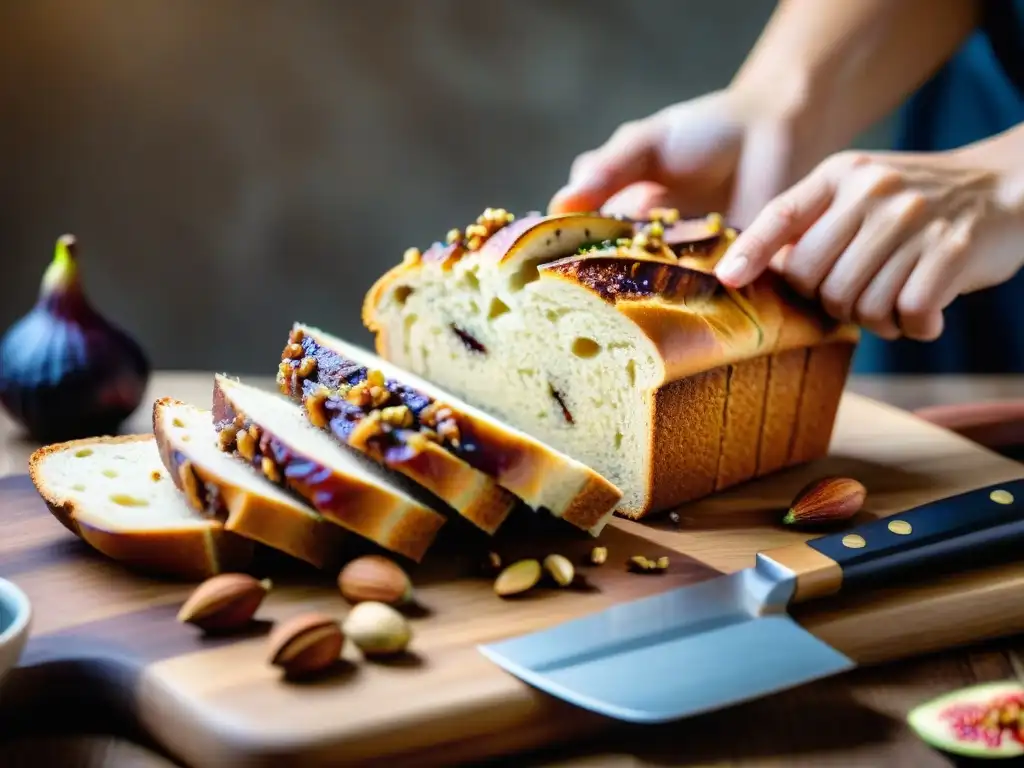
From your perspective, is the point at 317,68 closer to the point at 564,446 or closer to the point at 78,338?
the point at 78,338

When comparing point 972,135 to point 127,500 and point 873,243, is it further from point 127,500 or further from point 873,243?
point 127,500

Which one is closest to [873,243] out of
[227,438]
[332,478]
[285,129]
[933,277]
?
[933,277]

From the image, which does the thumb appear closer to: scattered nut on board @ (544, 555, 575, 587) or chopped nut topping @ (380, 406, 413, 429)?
chopped nut topping @ (380, 406, 413, 429)

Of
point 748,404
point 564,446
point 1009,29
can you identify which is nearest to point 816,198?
point 748,404

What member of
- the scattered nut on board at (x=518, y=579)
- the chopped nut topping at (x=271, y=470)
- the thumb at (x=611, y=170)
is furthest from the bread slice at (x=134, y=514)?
the thumb at (x=611, y=170)

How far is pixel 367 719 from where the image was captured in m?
1.63

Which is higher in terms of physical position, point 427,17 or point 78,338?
point 427,17

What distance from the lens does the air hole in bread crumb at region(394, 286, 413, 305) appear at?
9.54 ft

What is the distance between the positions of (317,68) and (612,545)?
3.84 m

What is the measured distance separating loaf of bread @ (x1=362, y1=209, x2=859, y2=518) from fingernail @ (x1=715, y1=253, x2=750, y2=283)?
4cm

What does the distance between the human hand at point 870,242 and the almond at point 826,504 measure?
51 centimetres

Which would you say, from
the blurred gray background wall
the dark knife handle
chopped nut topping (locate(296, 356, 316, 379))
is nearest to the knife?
the dark knife handle

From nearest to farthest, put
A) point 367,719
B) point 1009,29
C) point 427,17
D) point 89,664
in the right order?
point 367,719
point 89,664
point 1009,29
point 427,17

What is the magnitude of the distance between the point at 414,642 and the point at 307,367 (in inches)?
27.5
